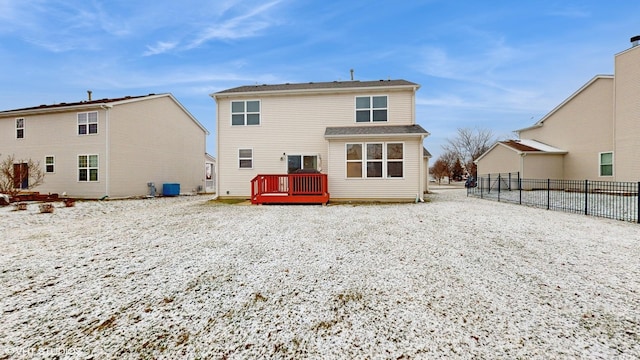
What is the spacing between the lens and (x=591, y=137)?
636 inches

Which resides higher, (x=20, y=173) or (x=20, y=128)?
(x=20, y=128)

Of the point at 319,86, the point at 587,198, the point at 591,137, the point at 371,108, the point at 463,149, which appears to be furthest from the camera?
the point at 463,149

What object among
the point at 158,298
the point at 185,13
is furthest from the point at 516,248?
the point at 185,13

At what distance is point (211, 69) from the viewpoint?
1781 centimetres

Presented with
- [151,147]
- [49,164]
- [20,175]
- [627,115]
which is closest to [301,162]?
[151,147]

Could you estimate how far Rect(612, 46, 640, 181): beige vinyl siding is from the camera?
13.3 meters

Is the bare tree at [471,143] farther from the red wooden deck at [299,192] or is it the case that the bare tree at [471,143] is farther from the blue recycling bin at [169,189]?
the blue recycling bin at [169,189]

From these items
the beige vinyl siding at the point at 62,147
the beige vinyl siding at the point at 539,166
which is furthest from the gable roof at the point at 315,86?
the beige vinyl siding at the point at 539,166

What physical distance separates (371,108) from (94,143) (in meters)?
15.1

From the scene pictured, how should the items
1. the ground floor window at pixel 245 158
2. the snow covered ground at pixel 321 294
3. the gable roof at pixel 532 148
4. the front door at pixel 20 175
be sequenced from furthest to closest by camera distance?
the gable roof at pixel 532 148, the front door at pixel 20 175, the ground floor window at pixel 245 158, the snow covered ground at pixel 321 294

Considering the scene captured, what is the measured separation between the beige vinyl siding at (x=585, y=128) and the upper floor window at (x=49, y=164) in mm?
31909

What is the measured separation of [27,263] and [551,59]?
25028 millimetres

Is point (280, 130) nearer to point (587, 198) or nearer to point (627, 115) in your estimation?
point (587, 198)

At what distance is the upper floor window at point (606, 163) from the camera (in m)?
15.0
